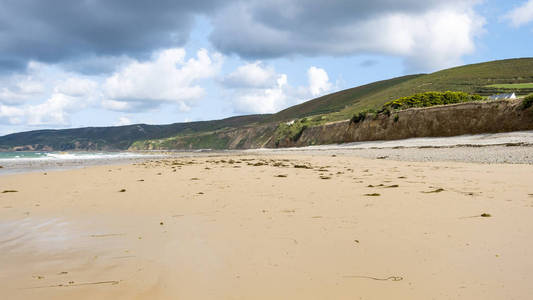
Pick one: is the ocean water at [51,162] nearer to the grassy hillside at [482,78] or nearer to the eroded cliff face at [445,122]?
the eroded cliff face at [445,122]

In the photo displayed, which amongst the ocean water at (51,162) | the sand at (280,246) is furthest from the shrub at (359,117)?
the sand at (280,246)

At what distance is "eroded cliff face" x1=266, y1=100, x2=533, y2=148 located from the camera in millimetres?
27812

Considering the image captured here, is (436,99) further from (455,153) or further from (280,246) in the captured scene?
(280,246)

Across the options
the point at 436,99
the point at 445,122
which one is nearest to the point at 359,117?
the point at 436,99

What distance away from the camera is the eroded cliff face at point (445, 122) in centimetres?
2781

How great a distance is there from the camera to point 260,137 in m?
116

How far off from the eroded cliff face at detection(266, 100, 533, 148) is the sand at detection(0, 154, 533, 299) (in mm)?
27278

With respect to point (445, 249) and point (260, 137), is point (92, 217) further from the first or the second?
point (260, 137)

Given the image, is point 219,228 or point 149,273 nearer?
point 149,273

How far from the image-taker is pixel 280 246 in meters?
3.58

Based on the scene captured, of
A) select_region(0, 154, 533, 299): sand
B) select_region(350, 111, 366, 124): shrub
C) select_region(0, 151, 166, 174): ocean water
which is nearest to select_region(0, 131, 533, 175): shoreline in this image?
select_region(0, 151, 166, 174): ocean water

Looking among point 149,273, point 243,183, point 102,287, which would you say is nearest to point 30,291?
point 102,287

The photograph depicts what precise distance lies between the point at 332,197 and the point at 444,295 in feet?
13.5

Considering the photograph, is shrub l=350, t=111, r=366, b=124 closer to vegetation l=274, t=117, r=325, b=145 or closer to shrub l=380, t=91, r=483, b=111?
shrub l=380, t=91, r=483, b=111
